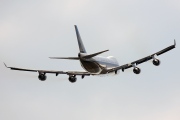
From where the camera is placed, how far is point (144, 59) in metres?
145

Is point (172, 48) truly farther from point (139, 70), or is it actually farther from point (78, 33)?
point (78, 33)

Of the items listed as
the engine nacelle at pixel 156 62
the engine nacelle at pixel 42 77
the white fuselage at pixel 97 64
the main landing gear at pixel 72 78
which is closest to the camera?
the engine nacelle at pixel 156 62

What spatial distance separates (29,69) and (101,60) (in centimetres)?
1496

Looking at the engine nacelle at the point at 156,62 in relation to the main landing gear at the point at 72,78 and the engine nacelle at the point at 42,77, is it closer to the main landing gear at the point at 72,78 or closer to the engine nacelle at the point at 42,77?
the main landing gear at the point at 72,78

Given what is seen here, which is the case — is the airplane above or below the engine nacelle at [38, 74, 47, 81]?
above

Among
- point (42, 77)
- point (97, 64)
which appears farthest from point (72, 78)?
point (97, 64)

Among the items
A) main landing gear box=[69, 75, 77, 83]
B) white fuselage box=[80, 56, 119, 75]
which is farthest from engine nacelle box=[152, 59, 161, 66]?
main landing gear box=[69, 75, 77, 83]

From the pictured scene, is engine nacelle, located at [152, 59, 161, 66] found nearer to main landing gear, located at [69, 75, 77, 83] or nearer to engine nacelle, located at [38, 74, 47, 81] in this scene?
main landing gear, located at [69, 75, 77, 83]

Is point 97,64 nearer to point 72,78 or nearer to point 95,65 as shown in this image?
point 95,65

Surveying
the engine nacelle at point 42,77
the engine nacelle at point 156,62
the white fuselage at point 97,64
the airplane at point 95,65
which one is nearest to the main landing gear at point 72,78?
the airplane at point 95,65

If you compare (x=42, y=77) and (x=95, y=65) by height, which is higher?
(x=95, y=65)

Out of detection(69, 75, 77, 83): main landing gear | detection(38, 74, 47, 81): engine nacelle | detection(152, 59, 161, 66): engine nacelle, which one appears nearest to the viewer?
detection(152, 59, 161, 66): engine nacelle

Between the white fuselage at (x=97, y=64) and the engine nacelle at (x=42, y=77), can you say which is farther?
the engine nacelle at (x=42, y=77)

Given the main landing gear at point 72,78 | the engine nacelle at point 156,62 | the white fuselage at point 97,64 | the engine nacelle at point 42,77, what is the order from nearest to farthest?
1. the engine nacelle at point 156,62
2. the white fuselage at point 97,64
3. the engine nacelle at point 42,77
4. the main landing gear at point 72,78
